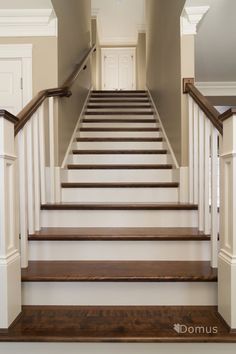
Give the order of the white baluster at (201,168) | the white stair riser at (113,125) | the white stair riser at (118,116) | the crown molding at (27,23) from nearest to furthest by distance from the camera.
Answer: the white baluster at (201,168) → the crown molding at (27,23) → the white stair riser at (113,125) → the white stair riser at (118,116)

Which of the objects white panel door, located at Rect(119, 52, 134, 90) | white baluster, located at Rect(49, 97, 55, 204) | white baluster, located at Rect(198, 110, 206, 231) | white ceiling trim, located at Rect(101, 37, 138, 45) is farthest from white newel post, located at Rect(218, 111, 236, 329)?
white ceiling trim, located at Rect(101, 37, 138, 45)

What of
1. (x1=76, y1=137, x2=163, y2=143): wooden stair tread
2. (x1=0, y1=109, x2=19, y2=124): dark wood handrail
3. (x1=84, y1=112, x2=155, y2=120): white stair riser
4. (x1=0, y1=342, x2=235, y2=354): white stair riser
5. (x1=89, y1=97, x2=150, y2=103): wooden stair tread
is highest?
(x1=89, y1=97, x2=150, y2=103): wooden stair tread

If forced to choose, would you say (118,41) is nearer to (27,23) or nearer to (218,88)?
(218,88)

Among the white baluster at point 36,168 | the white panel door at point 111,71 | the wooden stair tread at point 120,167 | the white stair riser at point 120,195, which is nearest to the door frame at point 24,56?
the white baluster at point 36,168

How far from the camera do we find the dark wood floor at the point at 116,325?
157 cm

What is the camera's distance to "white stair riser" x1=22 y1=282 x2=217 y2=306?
6.20 feet

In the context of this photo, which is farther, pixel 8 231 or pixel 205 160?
pixel 205 160

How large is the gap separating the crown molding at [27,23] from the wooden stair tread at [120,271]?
184 cm

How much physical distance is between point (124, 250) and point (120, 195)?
79cm

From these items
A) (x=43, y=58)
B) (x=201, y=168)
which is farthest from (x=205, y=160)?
(x=43, y=58)

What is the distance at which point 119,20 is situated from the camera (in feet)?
26.7

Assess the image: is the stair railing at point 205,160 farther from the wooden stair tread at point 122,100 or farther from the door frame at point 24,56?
the wooden stair tread at point 122,100

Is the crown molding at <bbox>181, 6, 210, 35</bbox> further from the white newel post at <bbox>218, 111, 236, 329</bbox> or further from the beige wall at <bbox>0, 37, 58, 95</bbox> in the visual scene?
the white newel post at <bbox>218, 111, 236, 329</bbox>

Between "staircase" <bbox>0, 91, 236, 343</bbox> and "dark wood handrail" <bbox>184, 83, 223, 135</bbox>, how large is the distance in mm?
721
